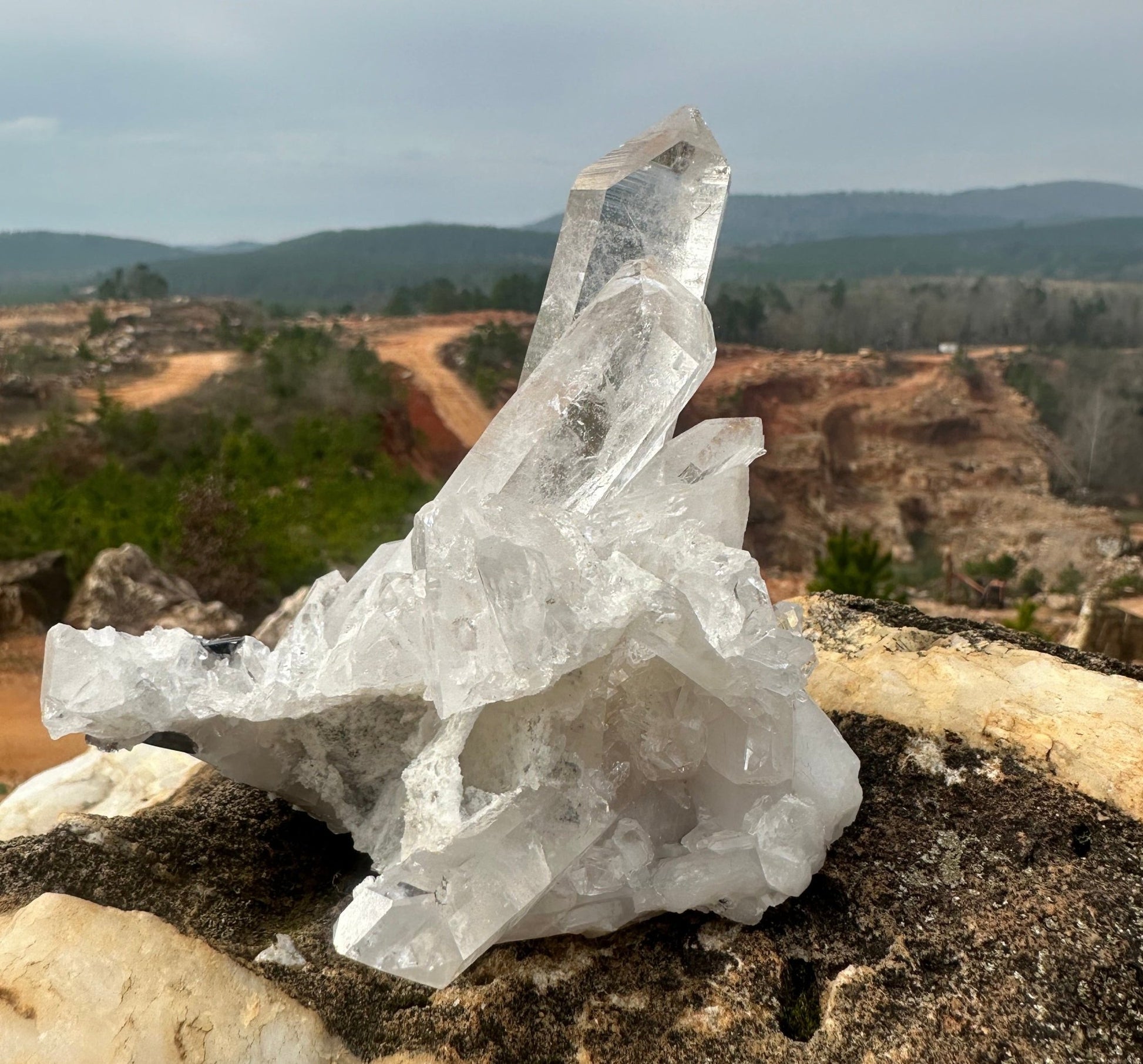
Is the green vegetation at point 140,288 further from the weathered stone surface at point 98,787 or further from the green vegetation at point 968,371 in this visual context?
the weathered stone surface at point 98,787

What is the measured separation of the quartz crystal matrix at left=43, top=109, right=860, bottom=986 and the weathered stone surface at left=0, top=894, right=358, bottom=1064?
197 mm

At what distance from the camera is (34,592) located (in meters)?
8.79

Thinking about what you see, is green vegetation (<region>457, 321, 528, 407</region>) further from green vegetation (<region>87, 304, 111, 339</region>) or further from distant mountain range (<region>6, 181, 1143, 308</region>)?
distant mountain range (<region>6, 181, 1143, 308</region>)

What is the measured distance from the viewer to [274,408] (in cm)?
1888

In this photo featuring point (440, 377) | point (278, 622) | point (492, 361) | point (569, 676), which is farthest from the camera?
point (492, 361)

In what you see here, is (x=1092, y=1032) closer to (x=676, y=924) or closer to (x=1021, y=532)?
(x=676, y=924)

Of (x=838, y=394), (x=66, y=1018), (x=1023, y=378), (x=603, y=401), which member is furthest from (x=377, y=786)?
(x=1023, y=378)

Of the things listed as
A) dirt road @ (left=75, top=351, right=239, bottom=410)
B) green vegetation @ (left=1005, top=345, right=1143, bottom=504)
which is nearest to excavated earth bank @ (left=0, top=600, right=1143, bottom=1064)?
dirt road @ (left=75, top=351, right=239, bottom=410)

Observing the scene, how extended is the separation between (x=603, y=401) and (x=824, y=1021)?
1250 mm

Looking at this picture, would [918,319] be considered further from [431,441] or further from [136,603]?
[136,603]

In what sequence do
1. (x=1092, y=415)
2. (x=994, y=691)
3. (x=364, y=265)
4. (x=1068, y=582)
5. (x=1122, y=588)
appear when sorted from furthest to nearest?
(x=364, y=265) → (x=1092, y=415) → (x=1068, y=582) → (x=1122, y=588) → (x=994, y=691)

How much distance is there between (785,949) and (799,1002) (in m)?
0.12

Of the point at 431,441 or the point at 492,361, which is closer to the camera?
the point at 431,441

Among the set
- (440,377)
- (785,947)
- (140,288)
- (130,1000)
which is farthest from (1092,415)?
(140,288)
